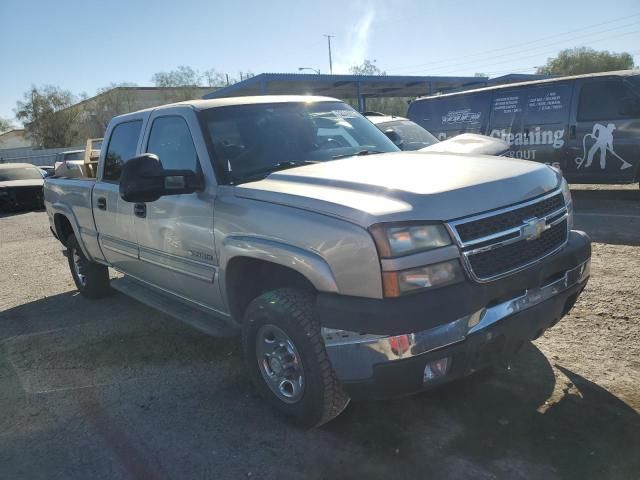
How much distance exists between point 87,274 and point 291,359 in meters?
3.80

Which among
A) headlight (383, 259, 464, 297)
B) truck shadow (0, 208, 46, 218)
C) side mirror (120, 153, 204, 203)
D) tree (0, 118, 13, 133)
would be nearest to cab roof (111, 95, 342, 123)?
side mirror (120, 153, 204, 203)

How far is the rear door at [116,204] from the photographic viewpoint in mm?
4410

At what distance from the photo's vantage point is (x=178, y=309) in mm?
4004

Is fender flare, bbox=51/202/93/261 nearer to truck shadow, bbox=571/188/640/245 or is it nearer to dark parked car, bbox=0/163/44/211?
truck shadow, bbox=571/188/640/245

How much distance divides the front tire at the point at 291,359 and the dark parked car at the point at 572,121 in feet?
25.5

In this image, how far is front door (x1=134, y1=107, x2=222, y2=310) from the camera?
134 inches

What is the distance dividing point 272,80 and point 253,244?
2045 cm

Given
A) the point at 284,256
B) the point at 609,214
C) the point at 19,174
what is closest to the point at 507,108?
the point at 609,214

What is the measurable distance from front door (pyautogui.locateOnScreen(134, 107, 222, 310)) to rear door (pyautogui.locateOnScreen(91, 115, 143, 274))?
0.76 feet

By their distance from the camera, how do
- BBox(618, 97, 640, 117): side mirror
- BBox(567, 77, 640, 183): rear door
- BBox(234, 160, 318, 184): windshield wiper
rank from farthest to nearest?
BBox(567, 77, 640, 183): rear door → BBox(618, 97, 640, 117): side mirror → BBox(234, 160, 318, 184): windshield wiper

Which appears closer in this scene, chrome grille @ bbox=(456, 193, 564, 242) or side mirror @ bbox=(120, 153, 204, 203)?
chrome grille @ bbox=(456, 193, 564, 242)

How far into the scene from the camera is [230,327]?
138 inches

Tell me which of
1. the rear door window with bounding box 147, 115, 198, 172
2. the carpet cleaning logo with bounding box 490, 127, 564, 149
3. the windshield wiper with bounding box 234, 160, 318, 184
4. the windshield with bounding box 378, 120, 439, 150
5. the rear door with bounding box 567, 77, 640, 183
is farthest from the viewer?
the carpet cleaning logo with bounding box 490, 127, 564, 149

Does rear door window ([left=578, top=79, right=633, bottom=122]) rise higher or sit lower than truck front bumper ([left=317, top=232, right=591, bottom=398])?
higher
